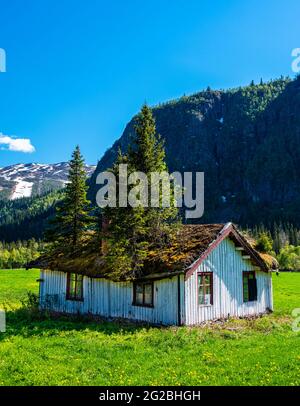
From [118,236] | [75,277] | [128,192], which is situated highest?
[128,192]

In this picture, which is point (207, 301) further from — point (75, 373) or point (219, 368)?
point (75, 373)

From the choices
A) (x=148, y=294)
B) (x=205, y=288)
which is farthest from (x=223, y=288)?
(x=148, y=294)

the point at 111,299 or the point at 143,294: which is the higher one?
the point at 143,294

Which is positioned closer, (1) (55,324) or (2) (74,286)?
(1) (55,324)

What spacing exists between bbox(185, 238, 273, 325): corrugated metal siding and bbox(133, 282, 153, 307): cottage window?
257cm

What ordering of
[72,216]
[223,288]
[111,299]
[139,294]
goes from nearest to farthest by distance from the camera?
[139,294]
[223,288]
[111,299]
[72,216]

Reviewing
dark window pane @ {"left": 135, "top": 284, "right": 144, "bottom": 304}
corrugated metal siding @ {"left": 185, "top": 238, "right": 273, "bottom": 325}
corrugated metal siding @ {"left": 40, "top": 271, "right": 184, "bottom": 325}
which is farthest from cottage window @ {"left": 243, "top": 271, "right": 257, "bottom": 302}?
dark window pane @ {"left": 135, "top": 284, "right": 144, "bottom": 304}

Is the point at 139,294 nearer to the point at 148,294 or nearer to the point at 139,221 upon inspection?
the point at 148,294

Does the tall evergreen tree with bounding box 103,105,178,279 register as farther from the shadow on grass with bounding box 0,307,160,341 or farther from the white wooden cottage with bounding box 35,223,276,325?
the shadow on grass with bounding box 0,307,160,341

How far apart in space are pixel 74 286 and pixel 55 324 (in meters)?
5.90

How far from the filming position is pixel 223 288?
2697cm

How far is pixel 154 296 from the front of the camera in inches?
1014

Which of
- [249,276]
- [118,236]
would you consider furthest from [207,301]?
[118,236]
